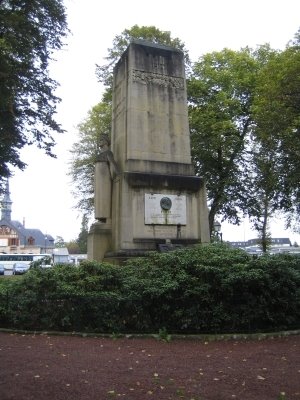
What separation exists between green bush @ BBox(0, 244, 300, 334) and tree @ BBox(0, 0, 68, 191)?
44.2 feet

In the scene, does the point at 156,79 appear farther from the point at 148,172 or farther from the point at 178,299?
the point at 178,299

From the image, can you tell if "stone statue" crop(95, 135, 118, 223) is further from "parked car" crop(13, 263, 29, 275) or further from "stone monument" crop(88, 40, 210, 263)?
"parked car" crop(13, 263, 29, 275)

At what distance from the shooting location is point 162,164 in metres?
14.0

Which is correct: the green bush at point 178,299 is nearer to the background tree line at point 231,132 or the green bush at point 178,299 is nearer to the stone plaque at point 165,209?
the stone plaque at point 165,209

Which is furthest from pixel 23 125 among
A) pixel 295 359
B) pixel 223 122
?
pixel 295 359

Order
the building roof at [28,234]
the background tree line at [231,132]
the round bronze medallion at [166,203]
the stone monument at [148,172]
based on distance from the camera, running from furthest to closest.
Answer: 1. the building roof at [28,234]
2. the background tree line at [231,132]
3. the round bronze medallion at [166,203]
4. the stone monument at [148,172]

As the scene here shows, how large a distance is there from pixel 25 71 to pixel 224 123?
1318 cm

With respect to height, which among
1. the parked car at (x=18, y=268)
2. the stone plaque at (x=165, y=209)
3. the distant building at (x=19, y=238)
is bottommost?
the parked car at (x=18, y=268)

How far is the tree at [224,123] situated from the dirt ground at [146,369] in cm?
2303

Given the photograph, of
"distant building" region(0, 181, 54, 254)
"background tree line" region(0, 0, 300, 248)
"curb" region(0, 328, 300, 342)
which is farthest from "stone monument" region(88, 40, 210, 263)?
"distant building" region(0, 181, 54, 254)

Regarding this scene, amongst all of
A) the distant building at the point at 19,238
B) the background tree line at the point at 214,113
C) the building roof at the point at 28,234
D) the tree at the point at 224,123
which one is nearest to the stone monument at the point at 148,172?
the background tree line at the point at 214,113

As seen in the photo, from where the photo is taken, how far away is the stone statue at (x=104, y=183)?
46.3ft

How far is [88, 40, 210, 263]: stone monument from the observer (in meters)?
13.3

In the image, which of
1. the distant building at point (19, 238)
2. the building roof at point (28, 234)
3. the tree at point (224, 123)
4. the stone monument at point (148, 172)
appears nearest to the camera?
the stone monument at point (148, 172)
